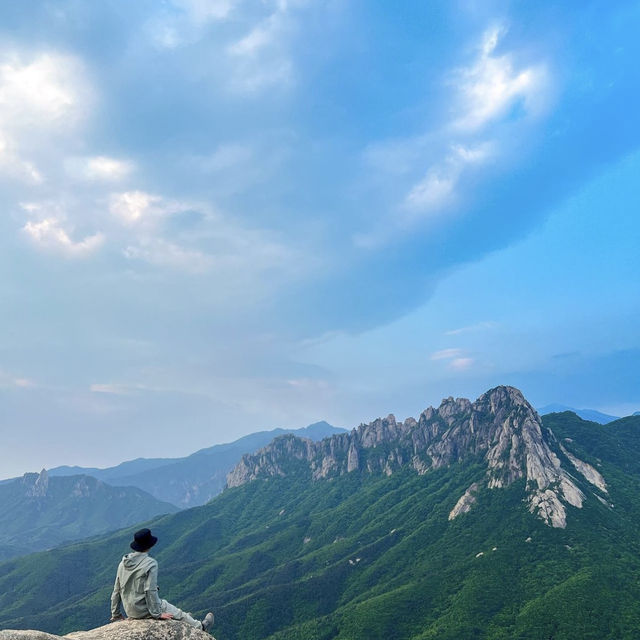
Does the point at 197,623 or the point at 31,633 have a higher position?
the point at 31,633

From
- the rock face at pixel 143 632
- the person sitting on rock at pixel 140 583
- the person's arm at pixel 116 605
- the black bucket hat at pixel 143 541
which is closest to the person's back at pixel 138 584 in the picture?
the person sitting on rock at pixel 140 583

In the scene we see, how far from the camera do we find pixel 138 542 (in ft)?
65.8

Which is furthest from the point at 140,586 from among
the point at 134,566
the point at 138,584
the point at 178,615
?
the point at 178,615

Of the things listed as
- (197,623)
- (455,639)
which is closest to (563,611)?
(455,639)

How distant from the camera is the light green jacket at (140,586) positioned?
784 inches

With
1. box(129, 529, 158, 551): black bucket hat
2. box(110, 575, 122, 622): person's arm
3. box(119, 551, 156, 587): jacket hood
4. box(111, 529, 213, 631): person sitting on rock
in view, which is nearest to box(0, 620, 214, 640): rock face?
box(111, 529, 213, 631): person sitting on rock

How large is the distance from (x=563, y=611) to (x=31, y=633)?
249159mm

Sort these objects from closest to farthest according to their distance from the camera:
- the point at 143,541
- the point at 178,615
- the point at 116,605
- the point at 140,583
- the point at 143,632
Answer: the point at 143,632
the point at 140,583
the point at 143,541
the point at 178,615
the point at 116,605

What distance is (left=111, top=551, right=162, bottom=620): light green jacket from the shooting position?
19906 millimetres

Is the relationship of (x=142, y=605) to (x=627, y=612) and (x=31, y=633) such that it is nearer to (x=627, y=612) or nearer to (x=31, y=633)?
(x=31, y=633)

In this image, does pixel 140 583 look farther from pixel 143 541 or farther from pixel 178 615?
pixel 178 615

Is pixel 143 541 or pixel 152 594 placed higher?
pixel 143 541

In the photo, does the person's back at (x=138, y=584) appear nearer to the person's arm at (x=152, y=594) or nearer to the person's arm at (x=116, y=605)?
the person's arm at (x=152, y=594)

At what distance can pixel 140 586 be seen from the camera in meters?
20.0
